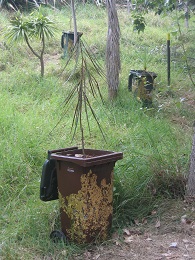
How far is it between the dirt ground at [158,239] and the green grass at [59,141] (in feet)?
0.54

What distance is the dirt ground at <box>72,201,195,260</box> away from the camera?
11.9 feet

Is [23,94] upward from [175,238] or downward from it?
upward

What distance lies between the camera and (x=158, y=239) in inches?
153

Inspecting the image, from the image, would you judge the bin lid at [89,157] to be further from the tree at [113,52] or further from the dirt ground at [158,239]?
the tree at [113,52]

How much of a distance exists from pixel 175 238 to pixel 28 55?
7.92m

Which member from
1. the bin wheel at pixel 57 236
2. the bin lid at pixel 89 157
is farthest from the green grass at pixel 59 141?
the bin lid at pixel 89 157

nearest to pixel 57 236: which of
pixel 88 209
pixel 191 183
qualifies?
pixel 88 209

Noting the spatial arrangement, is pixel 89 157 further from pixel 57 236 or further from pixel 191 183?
pixel 191 183

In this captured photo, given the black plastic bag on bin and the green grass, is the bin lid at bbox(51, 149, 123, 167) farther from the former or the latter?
the green grass

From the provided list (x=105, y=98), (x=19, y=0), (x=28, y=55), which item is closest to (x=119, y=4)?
(x=19, y=0)

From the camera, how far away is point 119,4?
56.4 feet

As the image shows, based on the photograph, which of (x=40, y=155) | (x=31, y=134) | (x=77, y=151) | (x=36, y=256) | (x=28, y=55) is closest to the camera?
(x=36, y=256)

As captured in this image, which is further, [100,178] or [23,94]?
[23,94]

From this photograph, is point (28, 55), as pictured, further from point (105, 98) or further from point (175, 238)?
point (175, 238)
